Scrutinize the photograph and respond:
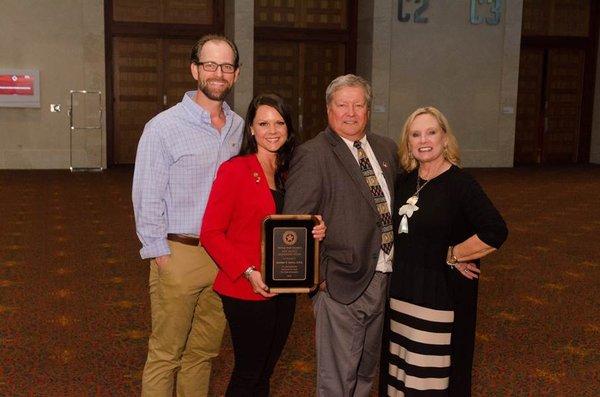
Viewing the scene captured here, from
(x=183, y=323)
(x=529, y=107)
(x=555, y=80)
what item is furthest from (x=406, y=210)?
(x=555, y=80)

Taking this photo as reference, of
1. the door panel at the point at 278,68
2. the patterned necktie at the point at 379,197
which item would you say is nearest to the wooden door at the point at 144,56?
the door panel at the point at 278,68

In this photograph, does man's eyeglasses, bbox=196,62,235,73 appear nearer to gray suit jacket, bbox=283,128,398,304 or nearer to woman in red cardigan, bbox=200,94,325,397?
woman in red cardigan, bbox=200,94,325,397

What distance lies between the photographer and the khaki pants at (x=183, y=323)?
2.82 metres

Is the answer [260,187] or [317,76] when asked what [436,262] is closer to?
[260,187]

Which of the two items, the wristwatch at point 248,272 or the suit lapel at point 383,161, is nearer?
the wristwatch at point 248,272

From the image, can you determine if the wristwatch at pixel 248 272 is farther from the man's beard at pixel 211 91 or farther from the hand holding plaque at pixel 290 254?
the man's beard at pixel 211 91

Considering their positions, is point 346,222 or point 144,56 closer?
point 346,222

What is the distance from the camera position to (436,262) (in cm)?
288

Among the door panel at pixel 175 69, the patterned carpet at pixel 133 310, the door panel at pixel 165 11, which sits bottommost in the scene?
the patterned carpet at pixel 133 310

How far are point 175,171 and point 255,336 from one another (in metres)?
0.73

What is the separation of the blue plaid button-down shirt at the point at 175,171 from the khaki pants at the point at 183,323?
0.35 feet

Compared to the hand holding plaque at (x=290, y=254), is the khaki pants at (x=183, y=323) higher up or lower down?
lower down

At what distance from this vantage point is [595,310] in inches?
210

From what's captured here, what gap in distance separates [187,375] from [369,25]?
44.0 ft
